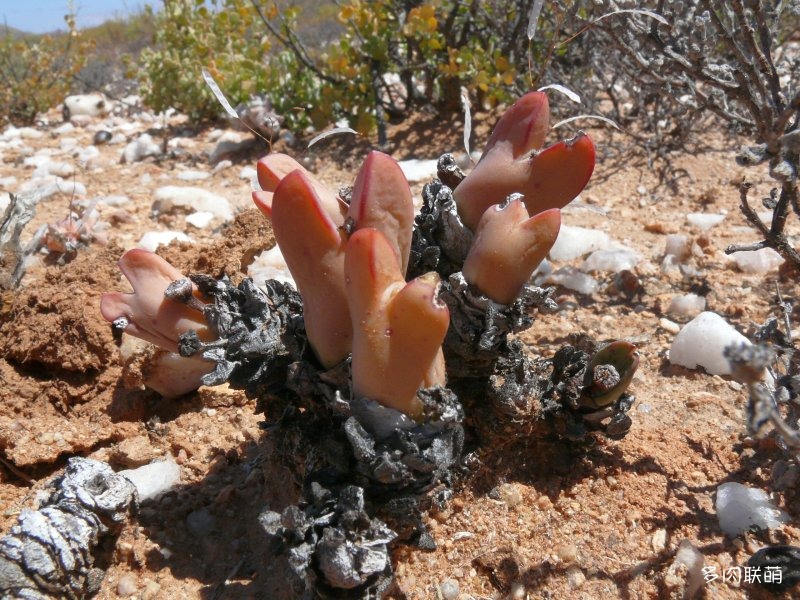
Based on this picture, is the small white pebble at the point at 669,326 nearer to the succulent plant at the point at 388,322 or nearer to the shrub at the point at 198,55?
the succulent plant at the point at 388,322

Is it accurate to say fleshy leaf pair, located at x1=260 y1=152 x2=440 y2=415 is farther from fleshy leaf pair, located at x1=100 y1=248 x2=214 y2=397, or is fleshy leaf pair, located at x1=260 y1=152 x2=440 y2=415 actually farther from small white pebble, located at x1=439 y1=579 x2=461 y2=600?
small white pebble, located at x1=439 y1=579 x2=461 y2=600

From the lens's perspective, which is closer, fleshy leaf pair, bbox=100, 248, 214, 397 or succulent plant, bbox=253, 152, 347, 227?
succulent plant, bbox=253, 152, 347, 227

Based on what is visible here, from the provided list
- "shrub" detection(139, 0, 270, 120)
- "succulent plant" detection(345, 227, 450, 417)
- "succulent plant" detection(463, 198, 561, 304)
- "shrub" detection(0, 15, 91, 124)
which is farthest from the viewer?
"shrub" detection(0, 15, 91, 124)

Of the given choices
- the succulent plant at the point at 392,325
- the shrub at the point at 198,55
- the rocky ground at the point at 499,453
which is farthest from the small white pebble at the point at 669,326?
the shrub at the point at 198,55

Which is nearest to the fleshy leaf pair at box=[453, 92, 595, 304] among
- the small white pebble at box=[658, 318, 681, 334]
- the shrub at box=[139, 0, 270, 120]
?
the small white pebble at box=[658, 318, 681, 334]

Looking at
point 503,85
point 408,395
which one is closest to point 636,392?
point 408,395
